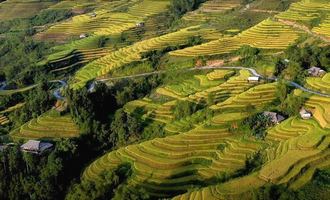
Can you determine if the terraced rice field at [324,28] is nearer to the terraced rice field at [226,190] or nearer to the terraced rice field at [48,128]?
the terraced rice field at [48,128]

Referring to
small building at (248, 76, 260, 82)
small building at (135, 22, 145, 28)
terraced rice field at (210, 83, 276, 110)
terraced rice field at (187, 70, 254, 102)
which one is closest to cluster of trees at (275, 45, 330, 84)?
small building at (248, 76, 260, 82)

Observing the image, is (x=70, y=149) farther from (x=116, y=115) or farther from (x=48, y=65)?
(x=48, y=65)

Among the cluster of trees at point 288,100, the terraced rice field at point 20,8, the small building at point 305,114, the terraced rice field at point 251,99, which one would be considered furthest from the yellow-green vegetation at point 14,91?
the terraced rice field at point 20,8

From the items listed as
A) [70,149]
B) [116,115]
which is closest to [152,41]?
[116,115]

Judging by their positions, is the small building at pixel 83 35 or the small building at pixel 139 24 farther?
the small building at pixel 83 35

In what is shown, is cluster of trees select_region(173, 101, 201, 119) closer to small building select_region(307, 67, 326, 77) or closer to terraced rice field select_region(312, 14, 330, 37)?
small building select_region(307, 67, 326, 77)

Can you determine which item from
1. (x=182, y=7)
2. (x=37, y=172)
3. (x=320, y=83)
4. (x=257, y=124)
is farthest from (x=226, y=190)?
(x=182, y=7)
